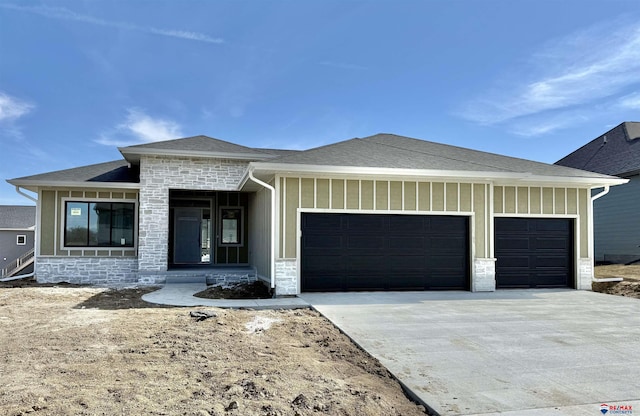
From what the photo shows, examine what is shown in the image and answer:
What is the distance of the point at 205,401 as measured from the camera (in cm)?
384

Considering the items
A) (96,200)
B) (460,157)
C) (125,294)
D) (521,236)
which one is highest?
(460,157)

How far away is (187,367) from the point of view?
194 inches

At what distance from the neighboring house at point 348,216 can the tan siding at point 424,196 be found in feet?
0.08

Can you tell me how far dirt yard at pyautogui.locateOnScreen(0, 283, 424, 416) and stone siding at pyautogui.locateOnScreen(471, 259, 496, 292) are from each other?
515cm

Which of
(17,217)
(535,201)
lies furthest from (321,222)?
(17,217)

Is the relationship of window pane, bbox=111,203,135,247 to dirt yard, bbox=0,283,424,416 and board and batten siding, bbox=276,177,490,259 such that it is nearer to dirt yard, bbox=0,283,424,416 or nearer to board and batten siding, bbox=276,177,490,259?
dirt yard, bbox=0,283,424,416

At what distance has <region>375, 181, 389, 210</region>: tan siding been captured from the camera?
11031 millimetres

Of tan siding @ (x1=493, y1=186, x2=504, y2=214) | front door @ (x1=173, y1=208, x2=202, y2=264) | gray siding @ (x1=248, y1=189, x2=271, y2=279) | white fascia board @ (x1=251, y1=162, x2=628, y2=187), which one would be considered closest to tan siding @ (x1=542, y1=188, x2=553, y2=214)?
white fascia board @ (x1=251, y1=162, x2=628, y2=187)

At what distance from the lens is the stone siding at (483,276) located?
11516mm

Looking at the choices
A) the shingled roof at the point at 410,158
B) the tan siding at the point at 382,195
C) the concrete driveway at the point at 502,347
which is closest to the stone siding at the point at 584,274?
the concrete driveway at the point at 502,347

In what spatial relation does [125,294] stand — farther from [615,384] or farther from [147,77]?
[615,384]

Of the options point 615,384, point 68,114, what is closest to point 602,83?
point 615,384

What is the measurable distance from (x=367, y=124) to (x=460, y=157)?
9212mm

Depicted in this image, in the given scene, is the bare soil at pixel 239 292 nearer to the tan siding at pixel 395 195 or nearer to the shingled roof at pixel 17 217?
the tan siding at pixel 395 195
